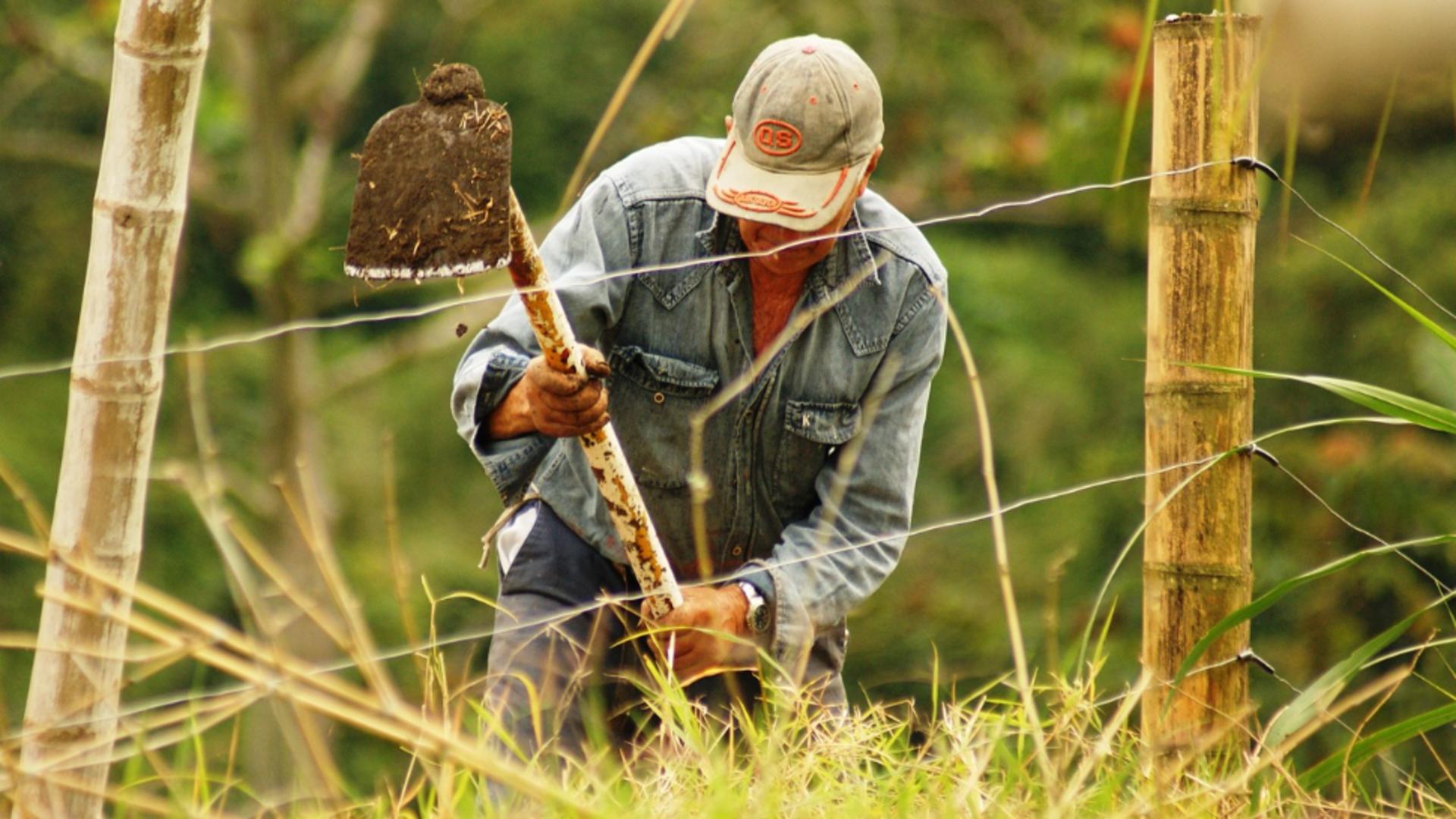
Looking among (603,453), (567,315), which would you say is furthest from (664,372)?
(603,453)

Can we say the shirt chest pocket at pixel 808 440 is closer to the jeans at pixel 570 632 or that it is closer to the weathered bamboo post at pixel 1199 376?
the jeans at pixel 570 632

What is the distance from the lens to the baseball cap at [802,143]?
8.41 feet

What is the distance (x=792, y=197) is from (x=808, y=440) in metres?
0.50

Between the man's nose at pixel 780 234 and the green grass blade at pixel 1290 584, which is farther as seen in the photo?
the man's nose at pixel 780 234

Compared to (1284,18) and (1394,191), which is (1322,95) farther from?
(1394,191)

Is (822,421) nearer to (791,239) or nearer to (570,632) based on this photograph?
(791,239)

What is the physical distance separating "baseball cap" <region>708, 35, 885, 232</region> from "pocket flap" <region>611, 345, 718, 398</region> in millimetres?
344

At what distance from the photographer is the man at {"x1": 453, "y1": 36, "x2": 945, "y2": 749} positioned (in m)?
2.67

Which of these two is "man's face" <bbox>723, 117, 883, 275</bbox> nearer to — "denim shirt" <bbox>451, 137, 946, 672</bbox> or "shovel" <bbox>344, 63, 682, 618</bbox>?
"denim shirt" <bbox>451, 137, 946, 672</bbox>

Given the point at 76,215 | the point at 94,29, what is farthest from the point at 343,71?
the point at 76,215

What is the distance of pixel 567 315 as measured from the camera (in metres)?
2.66

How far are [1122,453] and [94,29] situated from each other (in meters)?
6.43

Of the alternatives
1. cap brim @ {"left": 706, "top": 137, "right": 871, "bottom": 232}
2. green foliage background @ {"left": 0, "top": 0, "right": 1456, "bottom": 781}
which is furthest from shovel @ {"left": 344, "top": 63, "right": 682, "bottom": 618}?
green foliage background @ {"left": 0, "top": 0, "right": 1456, "bottom": 781}

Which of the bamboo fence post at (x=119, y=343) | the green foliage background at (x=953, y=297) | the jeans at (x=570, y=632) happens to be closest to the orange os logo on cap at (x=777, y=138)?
the jeans at (x=570, y=632)
